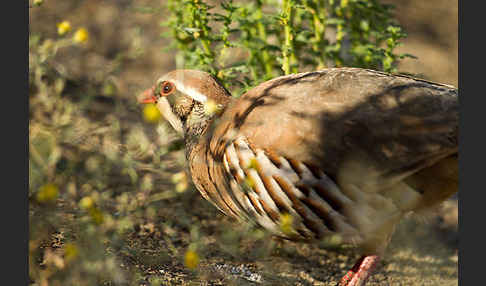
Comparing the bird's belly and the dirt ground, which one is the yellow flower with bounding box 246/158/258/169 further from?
the dirt ground

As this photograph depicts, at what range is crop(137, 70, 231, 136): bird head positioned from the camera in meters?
3.50

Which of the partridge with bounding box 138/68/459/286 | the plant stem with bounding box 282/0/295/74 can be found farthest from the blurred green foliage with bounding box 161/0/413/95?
the partridge with bounding box 138/68/459/286

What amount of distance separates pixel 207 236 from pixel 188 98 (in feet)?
3.43

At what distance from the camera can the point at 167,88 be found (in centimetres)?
372

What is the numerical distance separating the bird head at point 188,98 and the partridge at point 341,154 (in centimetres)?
45

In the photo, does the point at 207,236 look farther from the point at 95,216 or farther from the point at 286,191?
the point at 95,216

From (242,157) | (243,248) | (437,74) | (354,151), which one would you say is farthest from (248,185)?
(437,74)

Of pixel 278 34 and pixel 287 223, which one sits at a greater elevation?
pixel 278 34

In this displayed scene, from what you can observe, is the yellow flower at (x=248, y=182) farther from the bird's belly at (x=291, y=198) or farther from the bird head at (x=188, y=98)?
the bird head at (x=188, y=98)

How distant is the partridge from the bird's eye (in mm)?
772

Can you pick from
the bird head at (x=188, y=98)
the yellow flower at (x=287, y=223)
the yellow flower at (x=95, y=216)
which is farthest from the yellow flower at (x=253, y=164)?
the yellow flower at (x=95, y=216)

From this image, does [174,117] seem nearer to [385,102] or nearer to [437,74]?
[385,102]

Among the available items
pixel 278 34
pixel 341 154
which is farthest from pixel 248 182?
pixel 278 34

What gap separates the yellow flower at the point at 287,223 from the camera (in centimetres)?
266
